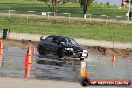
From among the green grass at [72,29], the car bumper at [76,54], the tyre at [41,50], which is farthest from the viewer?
the green grass at [72,29]

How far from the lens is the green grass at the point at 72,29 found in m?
49.5

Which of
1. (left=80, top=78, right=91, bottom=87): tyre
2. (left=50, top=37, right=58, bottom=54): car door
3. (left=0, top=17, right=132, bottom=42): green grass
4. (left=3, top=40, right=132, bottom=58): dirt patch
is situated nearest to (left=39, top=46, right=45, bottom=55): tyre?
(left=50, top=37, right=58, bottom=54): car door

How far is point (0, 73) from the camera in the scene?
20.2 metres

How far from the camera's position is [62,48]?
3362 cm

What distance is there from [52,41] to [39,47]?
1110 mm

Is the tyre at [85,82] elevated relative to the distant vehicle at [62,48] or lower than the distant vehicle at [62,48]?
elevated

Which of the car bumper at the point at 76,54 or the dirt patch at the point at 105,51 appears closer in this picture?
the car bumper at the point at 76,54

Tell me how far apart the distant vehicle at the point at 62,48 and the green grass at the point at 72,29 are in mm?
12124

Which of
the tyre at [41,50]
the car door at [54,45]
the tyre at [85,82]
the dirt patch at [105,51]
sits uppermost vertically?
the tyre at [85,82]

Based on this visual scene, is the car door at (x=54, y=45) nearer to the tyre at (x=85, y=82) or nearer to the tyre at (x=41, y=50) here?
the tyre at (x=41, y=50)

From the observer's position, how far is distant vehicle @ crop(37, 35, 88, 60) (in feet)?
109

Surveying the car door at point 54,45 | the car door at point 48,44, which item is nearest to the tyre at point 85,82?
the car door at point 54,45

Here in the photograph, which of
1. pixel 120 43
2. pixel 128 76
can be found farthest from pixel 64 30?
pixel 128 76

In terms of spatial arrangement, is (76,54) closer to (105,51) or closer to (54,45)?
(54,45)
